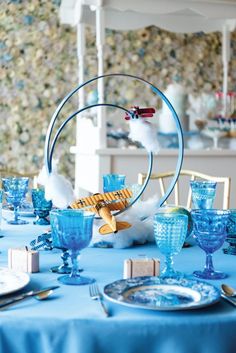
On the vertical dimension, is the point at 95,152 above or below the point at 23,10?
below

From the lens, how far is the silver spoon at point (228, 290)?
2.92 feet

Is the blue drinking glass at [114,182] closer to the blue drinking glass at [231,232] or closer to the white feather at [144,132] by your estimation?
the white feather at [144,132]

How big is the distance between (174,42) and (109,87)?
577 millimetres

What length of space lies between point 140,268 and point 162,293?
4.7 inches

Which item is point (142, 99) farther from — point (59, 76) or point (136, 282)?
point (136, 282)

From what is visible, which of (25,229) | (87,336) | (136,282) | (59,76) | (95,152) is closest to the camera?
(87,336)

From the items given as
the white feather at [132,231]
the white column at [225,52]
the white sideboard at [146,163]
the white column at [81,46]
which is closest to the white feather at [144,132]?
the white feather at [132,231]

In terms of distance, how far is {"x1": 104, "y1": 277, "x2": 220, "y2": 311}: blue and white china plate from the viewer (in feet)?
2.67

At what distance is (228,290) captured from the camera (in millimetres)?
907

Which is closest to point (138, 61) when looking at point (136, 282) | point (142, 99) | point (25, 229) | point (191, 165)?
point (142, 99)

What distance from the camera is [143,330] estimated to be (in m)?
0.75

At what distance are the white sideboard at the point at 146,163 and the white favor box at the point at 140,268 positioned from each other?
190cm

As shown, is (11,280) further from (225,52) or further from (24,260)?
(225,52)

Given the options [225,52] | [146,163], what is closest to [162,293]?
[146,163]
